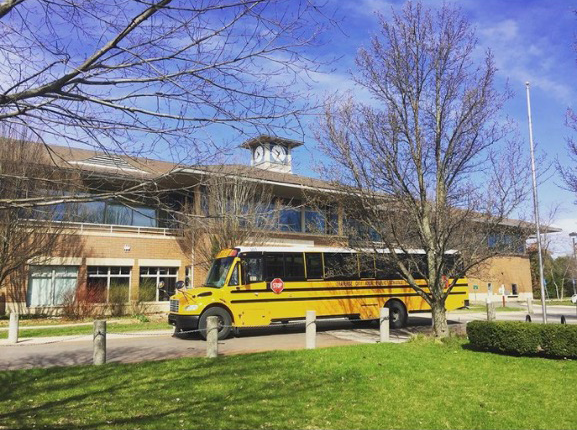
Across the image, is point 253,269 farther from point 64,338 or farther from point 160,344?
point 64,338

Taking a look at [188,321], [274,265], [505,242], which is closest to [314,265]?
[274,265]

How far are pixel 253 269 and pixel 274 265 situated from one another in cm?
83

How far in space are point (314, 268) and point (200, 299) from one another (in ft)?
13.9

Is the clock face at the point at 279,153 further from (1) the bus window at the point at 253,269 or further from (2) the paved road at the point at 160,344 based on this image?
(1) the bus window at the point at 253,269

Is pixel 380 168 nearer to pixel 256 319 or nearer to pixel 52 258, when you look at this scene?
pixel 256 319

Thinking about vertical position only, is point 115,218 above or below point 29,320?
above

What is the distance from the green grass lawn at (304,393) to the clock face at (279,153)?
303 cm

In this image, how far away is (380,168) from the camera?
42.1 ft

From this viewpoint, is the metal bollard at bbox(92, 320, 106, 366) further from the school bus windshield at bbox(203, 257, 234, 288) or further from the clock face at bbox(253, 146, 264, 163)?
the clock face at bbox(253, 146, 264, 163)

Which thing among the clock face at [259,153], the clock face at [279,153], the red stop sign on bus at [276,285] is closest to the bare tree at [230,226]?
the red stop sign on bus at [276,285]

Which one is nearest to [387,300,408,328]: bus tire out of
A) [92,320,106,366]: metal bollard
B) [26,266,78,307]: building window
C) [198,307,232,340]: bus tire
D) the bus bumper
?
[198,307,232,340]: bus tire

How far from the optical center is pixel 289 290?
16109 millimetres

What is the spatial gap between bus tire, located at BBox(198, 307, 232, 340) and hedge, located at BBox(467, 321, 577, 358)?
23.7 ft

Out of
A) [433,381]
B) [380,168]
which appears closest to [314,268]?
[380,168]
